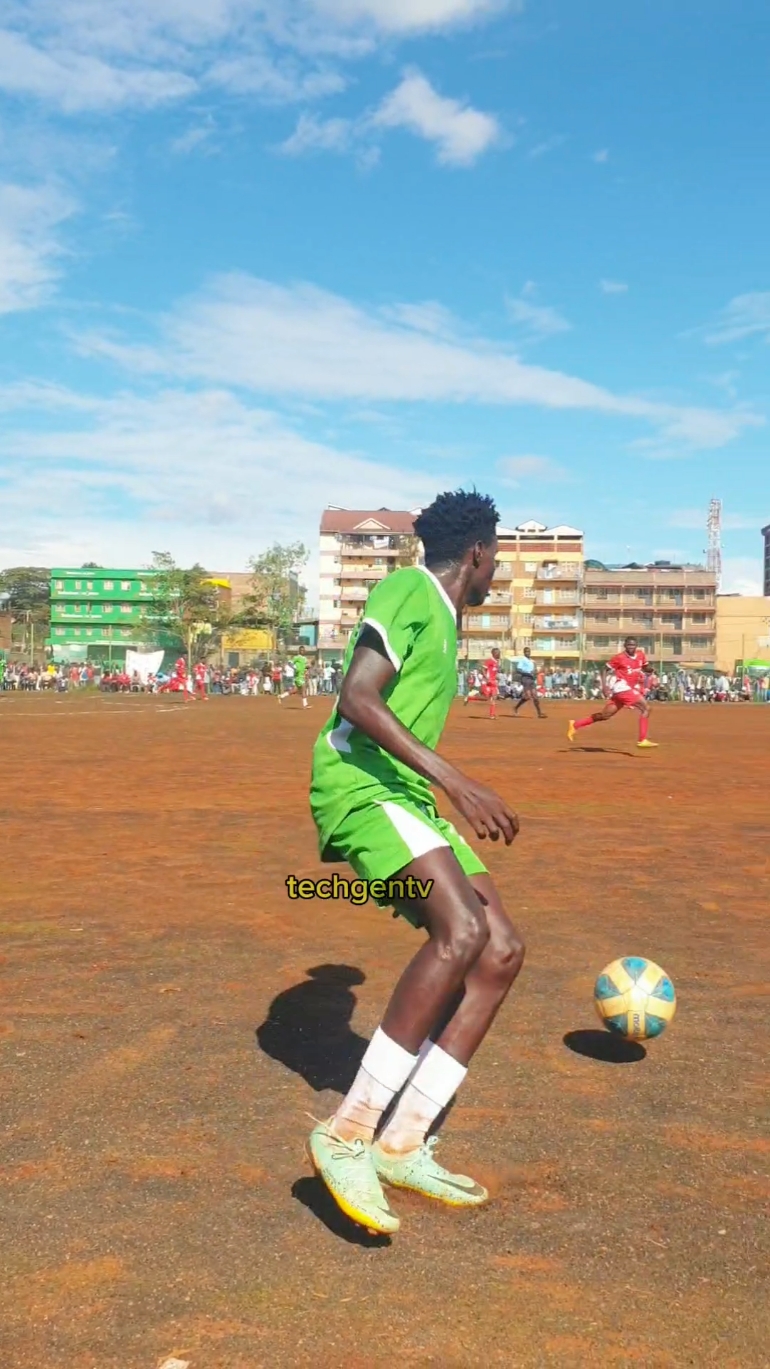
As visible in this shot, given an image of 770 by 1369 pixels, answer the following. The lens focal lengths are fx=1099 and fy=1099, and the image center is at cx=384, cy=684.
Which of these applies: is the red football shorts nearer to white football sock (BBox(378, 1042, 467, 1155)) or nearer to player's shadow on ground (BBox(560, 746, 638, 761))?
player's shadow on ground (BBox(560, 746, 638, 761))

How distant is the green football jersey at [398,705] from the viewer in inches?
123

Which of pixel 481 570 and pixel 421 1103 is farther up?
pixel 481 570

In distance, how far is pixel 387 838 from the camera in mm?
3043

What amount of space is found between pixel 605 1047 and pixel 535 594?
9933 cm

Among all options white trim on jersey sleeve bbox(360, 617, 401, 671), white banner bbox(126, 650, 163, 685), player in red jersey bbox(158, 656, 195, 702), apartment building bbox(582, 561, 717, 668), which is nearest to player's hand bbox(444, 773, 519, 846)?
white trim on jersey sleeve bbox(360, 617, 401, 671)

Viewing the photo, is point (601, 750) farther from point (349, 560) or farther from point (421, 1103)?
point (349, 560)

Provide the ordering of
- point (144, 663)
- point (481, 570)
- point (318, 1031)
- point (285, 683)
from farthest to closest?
point (144, 663) → point (285, 683) → point (318, 1031) → point (481, 570)

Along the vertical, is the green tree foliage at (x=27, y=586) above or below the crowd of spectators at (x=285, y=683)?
above

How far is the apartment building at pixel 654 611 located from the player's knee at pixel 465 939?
9566cm

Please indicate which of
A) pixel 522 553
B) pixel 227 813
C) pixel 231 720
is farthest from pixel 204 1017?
pixel 522 553

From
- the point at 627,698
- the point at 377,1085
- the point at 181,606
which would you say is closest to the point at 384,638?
the point at 377,1085

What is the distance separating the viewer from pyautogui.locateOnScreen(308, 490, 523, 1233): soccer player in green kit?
296 cm

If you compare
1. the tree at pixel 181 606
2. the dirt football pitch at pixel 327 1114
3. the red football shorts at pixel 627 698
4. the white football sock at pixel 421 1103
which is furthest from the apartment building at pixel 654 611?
the white football sock at pixel 421 1103

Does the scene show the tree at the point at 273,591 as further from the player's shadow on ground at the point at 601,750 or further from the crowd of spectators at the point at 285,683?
the player's shadow on ground at the point at 601,750
